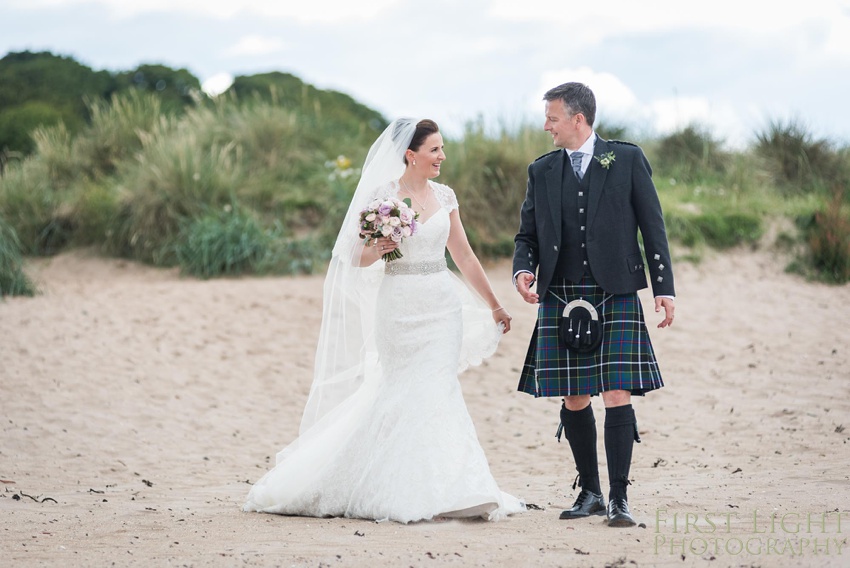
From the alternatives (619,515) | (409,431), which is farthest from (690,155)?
(619,515)

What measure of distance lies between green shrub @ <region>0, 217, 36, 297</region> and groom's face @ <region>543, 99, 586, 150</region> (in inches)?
304

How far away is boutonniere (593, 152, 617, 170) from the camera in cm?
451

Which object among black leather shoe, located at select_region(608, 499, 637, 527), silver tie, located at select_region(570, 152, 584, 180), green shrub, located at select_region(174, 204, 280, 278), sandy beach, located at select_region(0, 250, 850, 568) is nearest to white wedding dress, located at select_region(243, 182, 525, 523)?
sandy beach, located at select_region(0, 250, 850, 568)

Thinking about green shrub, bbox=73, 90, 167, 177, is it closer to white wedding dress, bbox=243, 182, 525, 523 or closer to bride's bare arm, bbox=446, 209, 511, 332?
bride's bare arm, bbox=446, 209, 511, 332

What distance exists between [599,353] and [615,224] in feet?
1.94

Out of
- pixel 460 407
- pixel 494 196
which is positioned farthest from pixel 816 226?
pixel 460 407

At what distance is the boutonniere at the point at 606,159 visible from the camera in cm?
451

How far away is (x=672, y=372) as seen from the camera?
9.26 meters

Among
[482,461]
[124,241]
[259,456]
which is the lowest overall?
[259,456]

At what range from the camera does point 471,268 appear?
521cm

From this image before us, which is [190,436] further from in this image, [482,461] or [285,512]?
[482,461]

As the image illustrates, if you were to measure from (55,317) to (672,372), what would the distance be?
6.08m

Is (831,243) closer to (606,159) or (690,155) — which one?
(690,155)

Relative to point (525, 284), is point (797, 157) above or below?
above
